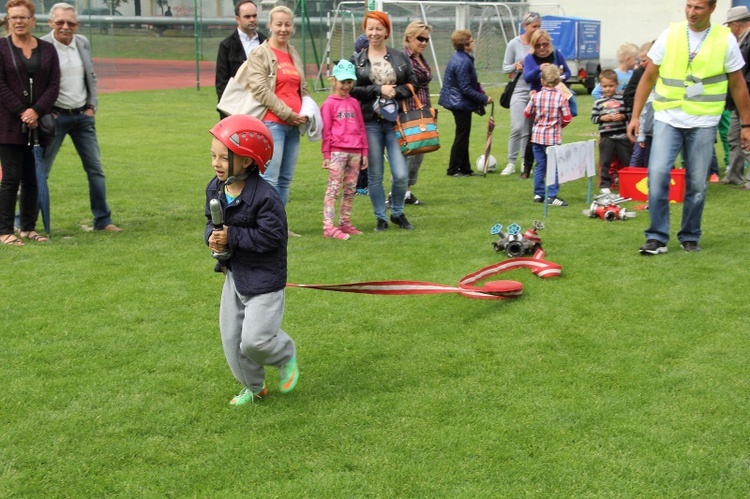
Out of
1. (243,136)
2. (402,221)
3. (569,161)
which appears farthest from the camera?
(569,161)

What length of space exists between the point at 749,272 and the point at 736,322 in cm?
143

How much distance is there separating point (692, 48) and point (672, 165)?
1.00 metres

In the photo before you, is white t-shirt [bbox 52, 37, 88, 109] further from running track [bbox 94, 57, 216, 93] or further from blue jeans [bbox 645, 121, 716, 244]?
running track [bbox 94, 57, 216, 93]

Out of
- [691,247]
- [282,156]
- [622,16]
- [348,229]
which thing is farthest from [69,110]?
[622,16]

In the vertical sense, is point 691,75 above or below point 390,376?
above

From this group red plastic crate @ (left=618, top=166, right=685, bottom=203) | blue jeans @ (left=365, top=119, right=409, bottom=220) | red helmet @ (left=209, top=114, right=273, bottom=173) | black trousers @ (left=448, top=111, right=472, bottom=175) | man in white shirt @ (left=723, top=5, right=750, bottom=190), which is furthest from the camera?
black trousers @ (left=448, top=111, right=472, bottom=175)

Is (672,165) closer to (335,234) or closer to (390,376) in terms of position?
(335,234)

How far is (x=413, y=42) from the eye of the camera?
10586mm

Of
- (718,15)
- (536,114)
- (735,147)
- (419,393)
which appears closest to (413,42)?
(536,114)

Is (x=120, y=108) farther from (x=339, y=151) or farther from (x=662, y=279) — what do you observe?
(x=662, y=279)

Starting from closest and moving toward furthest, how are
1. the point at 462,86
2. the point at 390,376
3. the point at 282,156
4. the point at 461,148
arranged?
the point at 390,376 → the point at 282,156 → the point at 462,86 → the point at 461,148

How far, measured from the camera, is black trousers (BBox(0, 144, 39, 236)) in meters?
8.52

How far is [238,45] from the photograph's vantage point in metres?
9.37

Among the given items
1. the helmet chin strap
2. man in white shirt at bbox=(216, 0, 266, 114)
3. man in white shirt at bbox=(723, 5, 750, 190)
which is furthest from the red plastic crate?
the helmet chin strap
